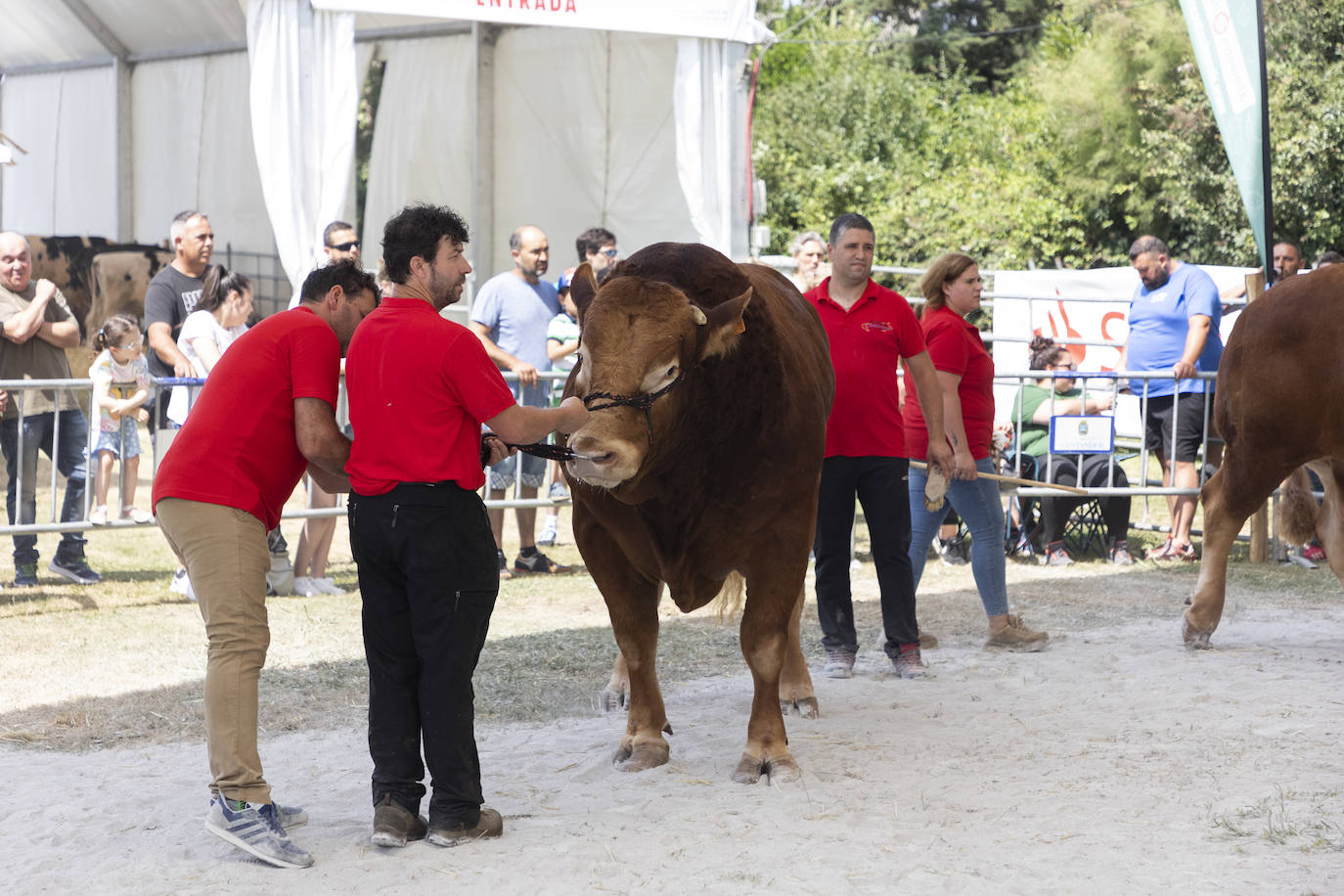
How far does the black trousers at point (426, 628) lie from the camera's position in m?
3.85

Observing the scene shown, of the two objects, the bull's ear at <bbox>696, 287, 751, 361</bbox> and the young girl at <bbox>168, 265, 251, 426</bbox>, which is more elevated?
the young girl at <bbox>168, 265, 251, 426</bbox>

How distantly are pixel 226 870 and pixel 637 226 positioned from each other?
9577 mm

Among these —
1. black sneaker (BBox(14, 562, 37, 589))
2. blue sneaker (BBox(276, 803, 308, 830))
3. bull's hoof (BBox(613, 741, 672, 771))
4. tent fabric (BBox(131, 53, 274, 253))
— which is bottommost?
blue sneaker (BBox(276, 803, 308, 830))

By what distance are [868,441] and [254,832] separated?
10.6 feet

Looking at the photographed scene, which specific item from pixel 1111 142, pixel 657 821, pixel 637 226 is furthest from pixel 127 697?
pixel 1111 142

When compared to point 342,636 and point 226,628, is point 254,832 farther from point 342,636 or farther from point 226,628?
point 342,636

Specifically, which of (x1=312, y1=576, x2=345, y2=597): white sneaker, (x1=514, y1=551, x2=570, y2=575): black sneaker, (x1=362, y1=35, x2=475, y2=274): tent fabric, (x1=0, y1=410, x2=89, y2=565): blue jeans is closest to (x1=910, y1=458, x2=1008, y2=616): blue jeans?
(x1=514, y1=551, x2=570, y2=575): black sneaker

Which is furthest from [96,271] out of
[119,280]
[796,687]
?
[796,687]

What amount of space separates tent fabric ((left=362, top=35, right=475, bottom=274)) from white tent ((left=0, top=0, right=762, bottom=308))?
0.02m

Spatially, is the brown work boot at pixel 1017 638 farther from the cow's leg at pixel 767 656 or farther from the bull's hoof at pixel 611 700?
the cow's leg at pixel 767 656

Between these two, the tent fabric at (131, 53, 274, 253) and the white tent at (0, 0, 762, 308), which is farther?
the tent fabric at (131, 53, 274, 253)

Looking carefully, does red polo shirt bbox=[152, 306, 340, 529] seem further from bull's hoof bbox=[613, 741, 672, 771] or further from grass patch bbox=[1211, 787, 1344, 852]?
grass patch bbox=[1211, 787, 1344, 852]

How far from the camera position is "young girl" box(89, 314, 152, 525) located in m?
7.69

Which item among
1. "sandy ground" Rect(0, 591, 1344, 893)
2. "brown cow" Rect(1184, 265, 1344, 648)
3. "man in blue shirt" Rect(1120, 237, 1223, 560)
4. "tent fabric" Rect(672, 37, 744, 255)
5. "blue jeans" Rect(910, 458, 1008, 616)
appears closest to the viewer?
"sandy ground" Rect(0, 591, 1344, 893)
